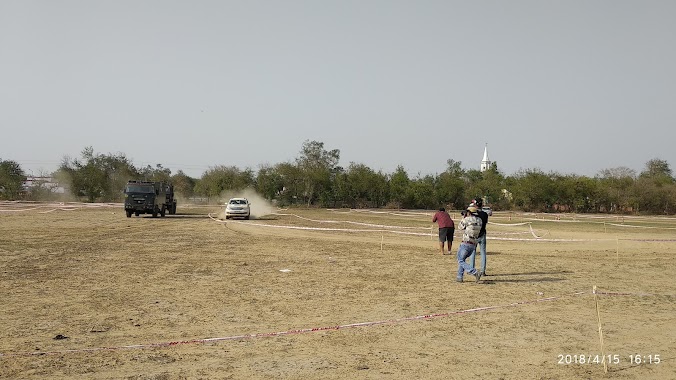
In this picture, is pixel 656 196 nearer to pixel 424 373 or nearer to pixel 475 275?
pixel 475 275

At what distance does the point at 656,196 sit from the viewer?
81.1m

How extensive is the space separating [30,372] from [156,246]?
14.6 m

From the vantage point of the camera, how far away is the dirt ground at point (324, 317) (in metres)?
6.57

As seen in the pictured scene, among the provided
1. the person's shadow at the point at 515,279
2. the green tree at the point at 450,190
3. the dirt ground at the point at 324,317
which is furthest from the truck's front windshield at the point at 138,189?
the green tree at the point at 450,190

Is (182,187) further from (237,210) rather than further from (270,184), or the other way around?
(237,210)

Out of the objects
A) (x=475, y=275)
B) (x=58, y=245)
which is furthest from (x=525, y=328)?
(x=58, y=245)

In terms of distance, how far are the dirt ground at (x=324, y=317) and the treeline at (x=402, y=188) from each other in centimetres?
6898

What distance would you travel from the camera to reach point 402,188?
286 ft

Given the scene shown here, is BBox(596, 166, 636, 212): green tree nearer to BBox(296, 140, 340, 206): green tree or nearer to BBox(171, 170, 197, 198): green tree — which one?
BBox(296, 140, 340, 206): green tree

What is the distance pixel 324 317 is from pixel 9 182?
3602 inches

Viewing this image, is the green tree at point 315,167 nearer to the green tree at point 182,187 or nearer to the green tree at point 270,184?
the green tree at point 270,184

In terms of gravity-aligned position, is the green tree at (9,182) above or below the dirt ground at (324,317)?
above

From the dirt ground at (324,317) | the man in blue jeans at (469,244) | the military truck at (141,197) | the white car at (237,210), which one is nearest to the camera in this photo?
the dirt ground at (324,317)

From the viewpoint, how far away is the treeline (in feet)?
274
